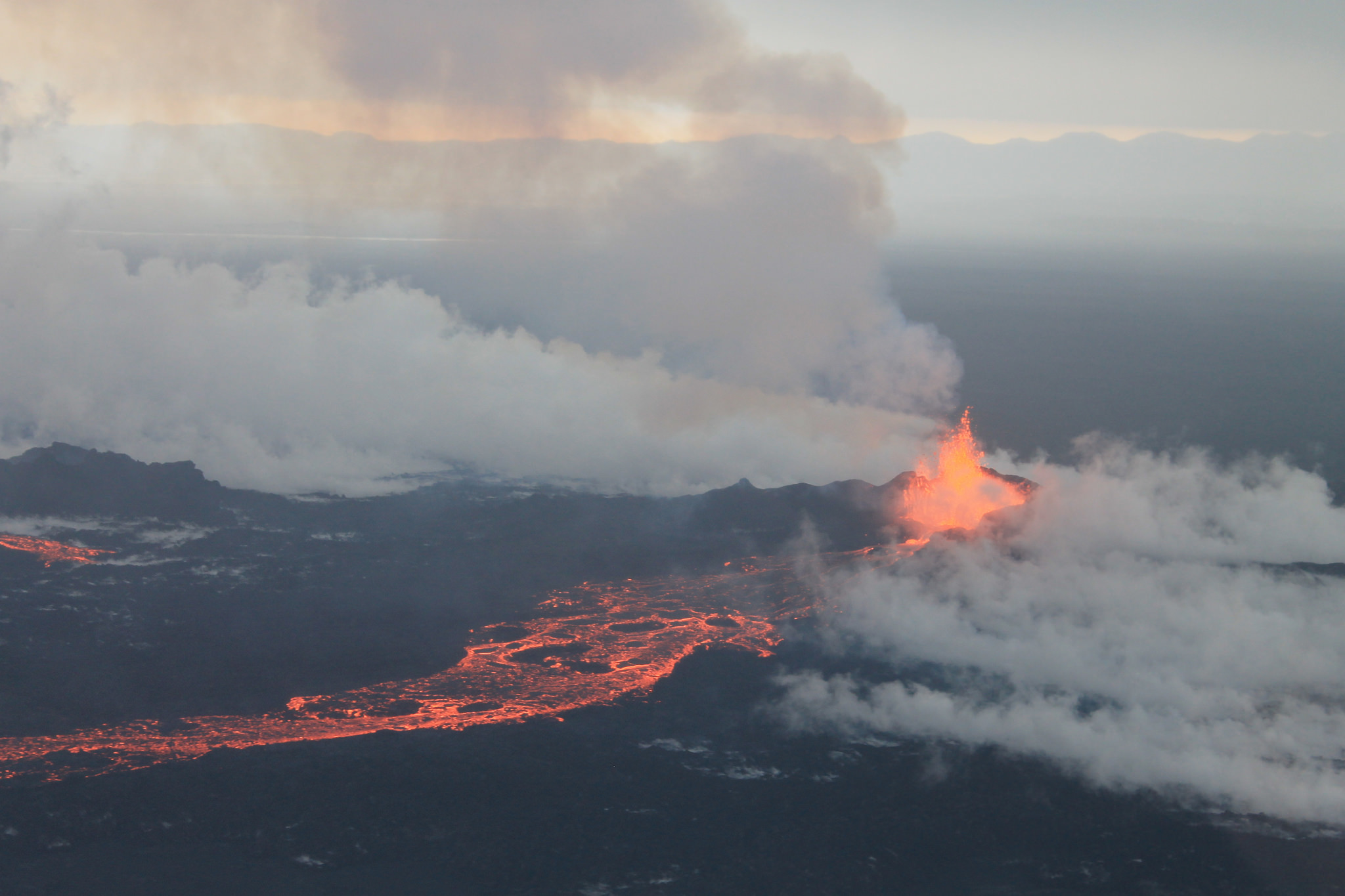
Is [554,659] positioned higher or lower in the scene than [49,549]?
lower

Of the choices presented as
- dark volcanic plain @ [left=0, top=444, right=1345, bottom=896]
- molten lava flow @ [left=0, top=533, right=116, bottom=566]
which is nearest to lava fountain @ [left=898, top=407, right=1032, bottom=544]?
dark volcanic plain @ [left=0, top=444, right=1345, bottom=896]

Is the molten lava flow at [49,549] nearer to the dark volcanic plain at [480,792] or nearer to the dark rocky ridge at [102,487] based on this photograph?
the dark volcanic plain at [480,792]

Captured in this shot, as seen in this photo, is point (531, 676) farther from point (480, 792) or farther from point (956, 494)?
point (956, 494)

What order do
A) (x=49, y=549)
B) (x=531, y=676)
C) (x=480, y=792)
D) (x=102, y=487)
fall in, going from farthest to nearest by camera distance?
1. (x=102, y=487)
2. (x=49, y=549)
3. (x=531, y=676)
4. (x=480, y=792)

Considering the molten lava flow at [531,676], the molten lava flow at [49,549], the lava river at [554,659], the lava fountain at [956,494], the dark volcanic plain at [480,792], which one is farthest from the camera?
the lava fountain at [956,494]

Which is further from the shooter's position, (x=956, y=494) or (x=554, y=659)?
(x=956, y=494)

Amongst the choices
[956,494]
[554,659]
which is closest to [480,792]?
[554,659]

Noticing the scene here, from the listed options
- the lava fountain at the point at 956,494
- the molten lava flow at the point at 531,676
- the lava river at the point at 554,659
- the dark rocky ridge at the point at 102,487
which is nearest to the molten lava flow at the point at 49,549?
the lava river at the point at 554,659
